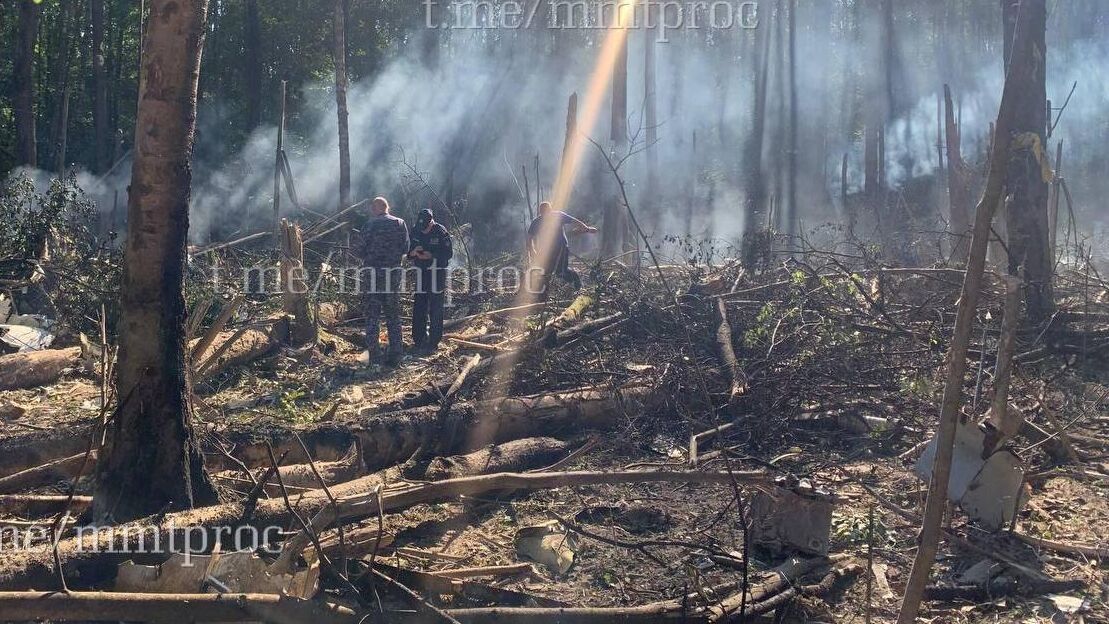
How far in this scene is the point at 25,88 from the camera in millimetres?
16281

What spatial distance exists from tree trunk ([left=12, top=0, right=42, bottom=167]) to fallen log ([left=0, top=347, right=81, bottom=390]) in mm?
9778

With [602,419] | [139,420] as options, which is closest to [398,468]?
[139,420]

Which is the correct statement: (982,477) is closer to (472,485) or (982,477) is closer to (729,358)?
(472,485)

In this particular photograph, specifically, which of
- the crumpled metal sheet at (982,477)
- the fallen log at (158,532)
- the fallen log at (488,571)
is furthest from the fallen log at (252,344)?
the crumpled metal sheet at (982,477)

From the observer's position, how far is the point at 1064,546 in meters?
4.54

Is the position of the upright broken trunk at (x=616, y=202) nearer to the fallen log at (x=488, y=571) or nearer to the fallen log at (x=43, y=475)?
the fallen log at (x=43, y=475)

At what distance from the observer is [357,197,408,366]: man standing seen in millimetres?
9617

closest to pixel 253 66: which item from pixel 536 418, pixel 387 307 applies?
pixel 387 307

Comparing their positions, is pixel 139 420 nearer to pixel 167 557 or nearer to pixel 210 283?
pixel 167 557

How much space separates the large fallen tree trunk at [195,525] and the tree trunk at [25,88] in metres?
14.9

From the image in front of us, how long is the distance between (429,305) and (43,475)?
5421mm

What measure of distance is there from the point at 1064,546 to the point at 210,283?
9.32 metres

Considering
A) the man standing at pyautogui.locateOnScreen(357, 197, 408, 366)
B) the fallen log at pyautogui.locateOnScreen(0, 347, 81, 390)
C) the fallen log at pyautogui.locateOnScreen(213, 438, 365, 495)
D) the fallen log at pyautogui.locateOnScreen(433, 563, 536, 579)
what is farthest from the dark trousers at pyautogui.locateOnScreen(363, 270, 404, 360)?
the fallen log at pyautogui.locateOnScreen(433, 563, 536, 579)

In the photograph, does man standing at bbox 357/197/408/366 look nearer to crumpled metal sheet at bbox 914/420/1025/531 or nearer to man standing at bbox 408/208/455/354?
man standing at bbox 408/208/455/354
